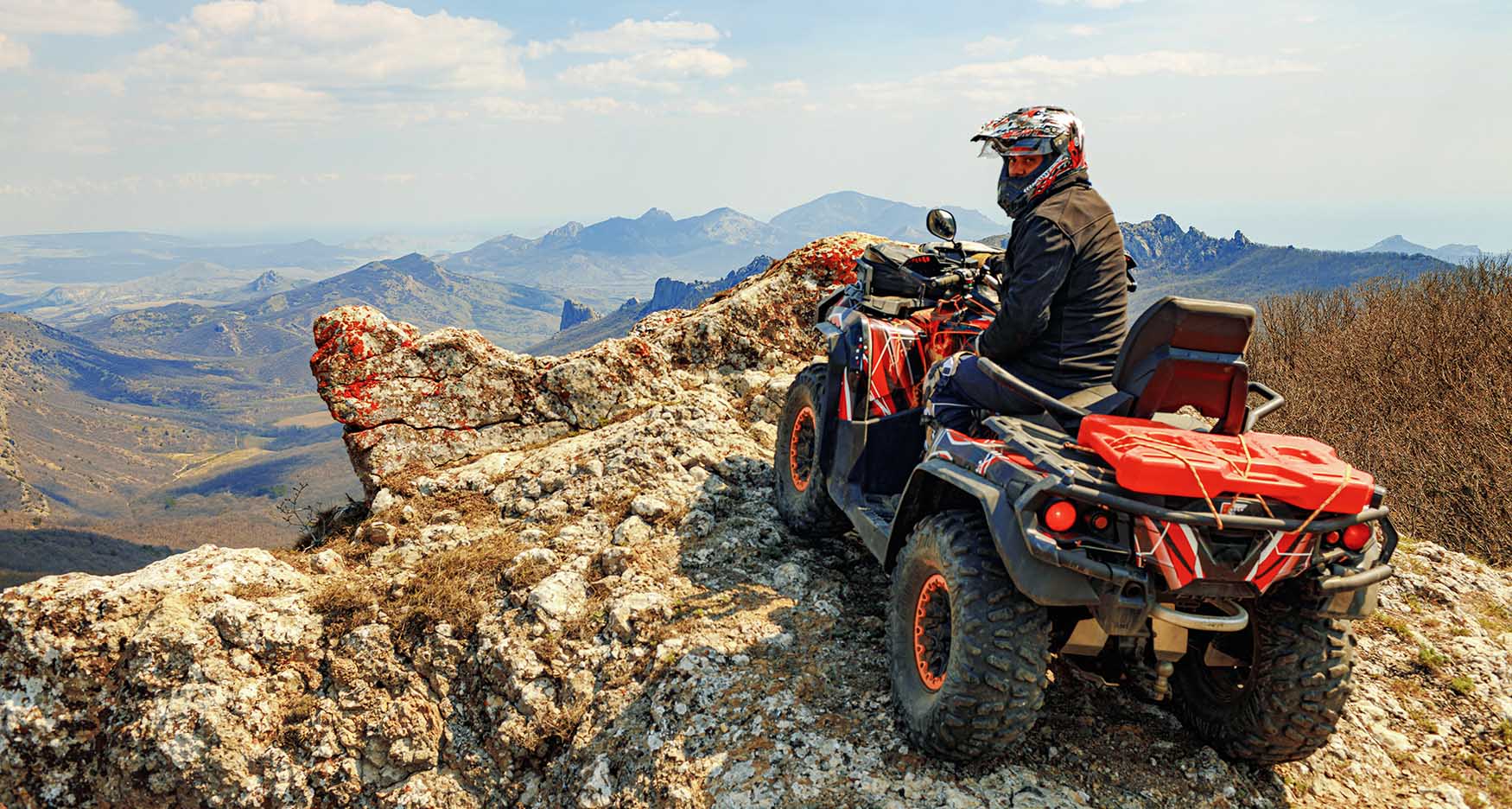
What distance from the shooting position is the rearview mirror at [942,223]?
18.7ft

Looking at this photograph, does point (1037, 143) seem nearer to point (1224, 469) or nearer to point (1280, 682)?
point (1224, 469)

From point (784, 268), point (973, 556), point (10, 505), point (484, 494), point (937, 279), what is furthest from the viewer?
point (10, 505)

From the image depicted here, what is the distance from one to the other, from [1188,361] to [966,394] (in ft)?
3.80

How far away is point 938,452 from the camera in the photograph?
4.14 metres

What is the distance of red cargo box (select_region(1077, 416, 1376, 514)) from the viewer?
309 cm

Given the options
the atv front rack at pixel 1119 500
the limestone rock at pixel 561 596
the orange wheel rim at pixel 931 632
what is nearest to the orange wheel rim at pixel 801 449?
the limestone rock at pixel 561 596

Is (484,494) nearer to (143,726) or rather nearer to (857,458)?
(143,726)

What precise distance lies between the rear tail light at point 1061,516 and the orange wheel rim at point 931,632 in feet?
2.49

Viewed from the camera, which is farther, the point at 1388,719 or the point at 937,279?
the point at 937,279

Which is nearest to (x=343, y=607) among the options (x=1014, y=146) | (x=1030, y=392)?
(x=1030, y=392)

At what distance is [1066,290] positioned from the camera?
13.6 ft

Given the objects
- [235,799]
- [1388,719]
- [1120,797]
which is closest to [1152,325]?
[1120,797]

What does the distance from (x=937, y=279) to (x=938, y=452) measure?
2029mm

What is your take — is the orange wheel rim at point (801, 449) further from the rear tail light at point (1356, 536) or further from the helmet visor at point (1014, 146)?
the rear tail light at point (1356, 536)
